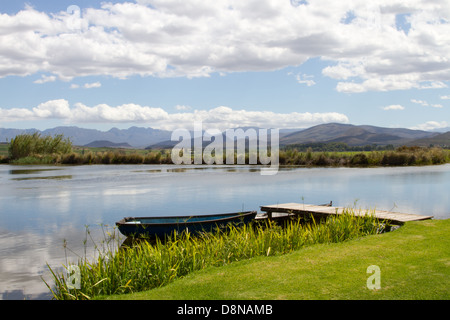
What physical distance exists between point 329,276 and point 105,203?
58.3 ft

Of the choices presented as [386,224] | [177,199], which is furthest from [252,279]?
[177,199]

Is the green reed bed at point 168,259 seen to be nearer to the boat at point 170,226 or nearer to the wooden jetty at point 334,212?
the wooden jetty at point 334,212

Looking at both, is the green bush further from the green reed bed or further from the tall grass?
the green reed bed

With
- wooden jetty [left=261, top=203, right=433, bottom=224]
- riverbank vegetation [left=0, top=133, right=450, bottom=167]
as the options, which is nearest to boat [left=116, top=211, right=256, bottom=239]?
wooden jetty [left=261, top=203, right=433, bottom=224]

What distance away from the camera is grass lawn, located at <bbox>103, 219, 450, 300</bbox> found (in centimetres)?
625

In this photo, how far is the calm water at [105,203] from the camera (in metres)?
11.9

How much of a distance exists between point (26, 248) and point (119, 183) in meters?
20.6

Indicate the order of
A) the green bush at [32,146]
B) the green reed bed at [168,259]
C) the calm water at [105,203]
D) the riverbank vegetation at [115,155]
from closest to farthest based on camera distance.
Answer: the green reed bed at [168,259] < the calm water at [105,203] < the riverbank vegetation at [115,155] < the green bush at [32,146]

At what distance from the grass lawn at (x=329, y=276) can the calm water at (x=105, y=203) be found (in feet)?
11.1

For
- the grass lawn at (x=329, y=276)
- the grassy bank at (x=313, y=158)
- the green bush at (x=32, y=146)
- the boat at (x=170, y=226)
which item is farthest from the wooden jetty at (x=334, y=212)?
the green bush at (x=32, y=146)

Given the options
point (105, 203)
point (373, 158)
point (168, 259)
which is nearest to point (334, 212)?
point (168, 259)

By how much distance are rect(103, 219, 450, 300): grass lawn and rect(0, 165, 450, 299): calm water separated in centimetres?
338

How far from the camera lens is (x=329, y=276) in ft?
23.1

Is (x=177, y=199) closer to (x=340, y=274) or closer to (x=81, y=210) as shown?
(x=81, y=210)
